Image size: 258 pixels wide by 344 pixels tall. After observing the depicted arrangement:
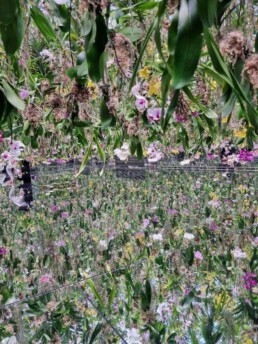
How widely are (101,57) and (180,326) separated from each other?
662 mm

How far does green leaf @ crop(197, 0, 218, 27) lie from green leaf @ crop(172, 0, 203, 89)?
0.01 m

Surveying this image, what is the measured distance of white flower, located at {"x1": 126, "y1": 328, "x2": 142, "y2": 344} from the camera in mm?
750

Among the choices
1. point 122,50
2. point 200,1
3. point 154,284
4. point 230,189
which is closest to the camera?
point 200,1

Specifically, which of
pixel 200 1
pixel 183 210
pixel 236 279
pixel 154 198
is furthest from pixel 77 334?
pixel 154 198

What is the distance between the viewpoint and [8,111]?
16.2 inches

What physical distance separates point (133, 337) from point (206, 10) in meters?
0.69

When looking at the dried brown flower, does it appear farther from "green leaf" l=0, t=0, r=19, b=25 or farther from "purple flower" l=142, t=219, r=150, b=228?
"purple flower" l=142, t=219, r=150, b=228

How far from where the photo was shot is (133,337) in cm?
76

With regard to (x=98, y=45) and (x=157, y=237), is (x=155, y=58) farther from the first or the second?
(x=157, y=237)

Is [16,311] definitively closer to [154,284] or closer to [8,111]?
[154,284]

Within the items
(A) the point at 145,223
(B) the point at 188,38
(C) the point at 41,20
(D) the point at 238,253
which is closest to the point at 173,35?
(B) the point at 188,38

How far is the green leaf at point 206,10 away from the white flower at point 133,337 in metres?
0.67

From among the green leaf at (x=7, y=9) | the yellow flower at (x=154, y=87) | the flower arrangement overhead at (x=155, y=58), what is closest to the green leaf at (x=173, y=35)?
the flower arrangement overhead at (x=155, y=58)

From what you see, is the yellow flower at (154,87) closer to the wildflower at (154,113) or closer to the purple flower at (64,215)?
the wildflower at (154,113)
